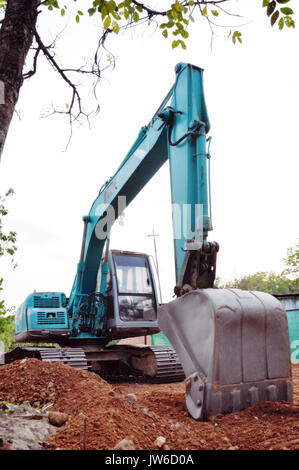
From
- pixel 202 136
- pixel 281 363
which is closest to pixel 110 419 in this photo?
pixel 281 363

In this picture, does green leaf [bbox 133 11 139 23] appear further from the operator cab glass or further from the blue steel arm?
the operator cab glass

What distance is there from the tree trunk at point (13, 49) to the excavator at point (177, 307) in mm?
2022

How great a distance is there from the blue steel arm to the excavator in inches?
0.6

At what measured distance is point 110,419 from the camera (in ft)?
8.23

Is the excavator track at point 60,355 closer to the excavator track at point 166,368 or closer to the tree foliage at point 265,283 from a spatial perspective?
the excavator track at point 166,368

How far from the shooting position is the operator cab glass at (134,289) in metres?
7.72

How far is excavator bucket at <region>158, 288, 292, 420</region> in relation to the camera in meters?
3.00

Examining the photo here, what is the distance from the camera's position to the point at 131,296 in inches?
309

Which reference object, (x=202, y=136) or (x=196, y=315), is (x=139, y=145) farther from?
(x=196, y=315)

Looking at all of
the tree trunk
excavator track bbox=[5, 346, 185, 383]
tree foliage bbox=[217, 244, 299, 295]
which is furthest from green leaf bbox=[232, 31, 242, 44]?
tree foliage bbox=[217, 244, 299, 295]

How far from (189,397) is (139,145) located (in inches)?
165

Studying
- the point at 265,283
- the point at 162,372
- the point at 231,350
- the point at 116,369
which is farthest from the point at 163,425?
the point at 265,283

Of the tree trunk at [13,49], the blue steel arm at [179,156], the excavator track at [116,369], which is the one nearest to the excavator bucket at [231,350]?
the blue steel arm at [179,156]

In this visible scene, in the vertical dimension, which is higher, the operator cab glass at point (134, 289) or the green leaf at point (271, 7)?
the green leaf at point (271, 7)
